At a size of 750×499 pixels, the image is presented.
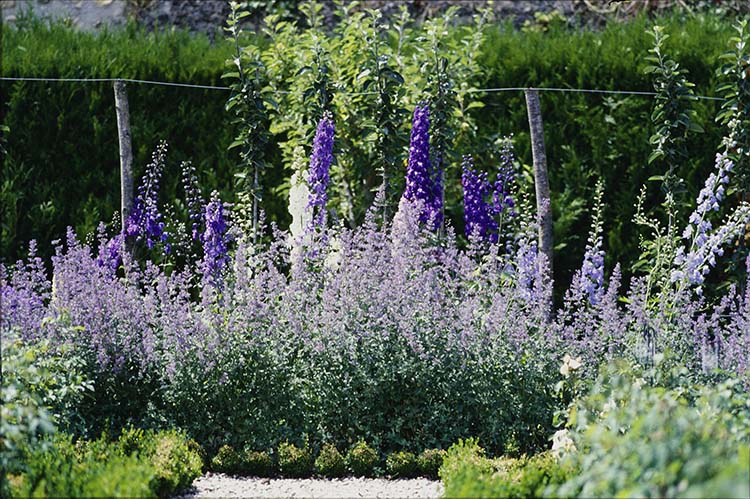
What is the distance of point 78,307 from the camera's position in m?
5.25

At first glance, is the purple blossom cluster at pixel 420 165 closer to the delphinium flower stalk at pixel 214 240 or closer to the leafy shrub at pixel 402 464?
the delphinium flower stalk at pixel 214 240

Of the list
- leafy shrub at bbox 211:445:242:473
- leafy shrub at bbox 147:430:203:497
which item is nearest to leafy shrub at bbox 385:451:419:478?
leafy shrub at bbox 211:445:242:473

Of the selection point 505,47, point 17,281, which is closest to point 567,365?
point 17,281

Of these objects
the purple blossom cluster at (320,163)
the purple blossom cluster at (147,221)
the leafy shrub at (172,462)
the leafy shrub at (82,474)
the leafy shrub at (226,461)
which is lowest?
the leafy shrub at (226,461)

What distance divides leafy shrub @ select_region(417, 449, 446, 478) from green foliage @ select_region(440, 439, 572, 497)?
0.09 metres

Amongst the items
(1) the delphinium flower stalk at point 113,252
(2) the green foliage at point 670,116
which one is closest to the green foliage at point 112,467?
(1) the delphinium flower stalk at point 113,252

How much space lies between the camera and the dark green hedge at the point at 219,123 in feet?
24.6

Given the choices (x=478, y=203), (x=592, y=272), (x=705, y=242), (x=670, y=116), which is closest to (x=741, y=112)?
(x=670, y=116)

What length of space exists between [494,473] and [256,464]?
3.81 feet

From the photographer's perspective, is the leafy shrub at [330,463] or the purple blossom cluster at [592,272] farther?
the purple blossom cluster at [592,272]

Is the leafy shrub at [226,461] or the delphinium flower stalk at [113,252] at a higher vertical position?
the delphinium flower stalk at [113,252]

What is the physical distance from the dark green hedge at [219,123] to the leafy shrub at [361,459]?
117 inches

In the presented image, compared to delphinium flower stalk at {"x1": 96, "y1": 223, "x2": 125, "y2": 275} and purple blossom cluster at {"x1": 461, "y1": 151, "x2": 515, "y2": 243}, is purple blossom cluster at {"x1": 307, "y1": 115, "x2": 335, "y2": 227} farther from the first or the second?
delphinium flower stalk at {"x1": 96, "y1": 223, "x2": 125, "y2": 275}

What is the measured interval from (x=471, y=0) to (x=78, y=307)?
587cm
